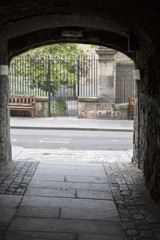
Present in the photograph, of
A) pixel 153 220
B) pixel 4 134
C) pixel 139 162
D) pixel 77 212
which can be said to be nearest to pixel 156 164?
pixel 153 220

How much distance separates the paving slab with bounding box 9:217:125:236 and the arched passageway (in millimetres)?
1147

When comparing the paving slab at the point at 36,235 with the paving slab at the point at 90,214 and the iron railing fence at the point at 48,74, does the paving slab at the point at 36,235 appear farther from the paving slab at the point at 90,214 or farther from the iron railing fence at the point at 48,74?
the iron railing fence at the point at 48,74

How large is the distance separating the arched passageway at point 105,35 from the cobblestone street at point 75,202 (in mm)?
468

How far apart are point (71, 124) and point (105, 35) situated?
7276 millimetres

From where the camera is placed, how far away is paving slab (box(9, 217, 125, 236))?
378 centimetres

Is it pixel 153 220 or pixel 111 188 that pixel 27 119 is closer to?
pixel 111 188

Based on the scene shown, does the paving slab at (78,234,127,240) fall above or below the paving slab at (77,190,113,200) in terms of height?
above

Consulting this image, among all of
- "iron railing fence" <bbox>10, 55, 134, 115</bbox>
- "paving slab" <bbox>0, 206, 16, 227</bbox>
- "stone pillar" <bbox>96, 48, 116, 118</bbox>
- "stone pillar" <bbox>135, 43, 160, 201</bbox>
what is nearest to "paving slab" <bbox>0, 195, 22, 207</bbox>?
"paving slab" <bbox>0, 206, 16, 227</bbox>

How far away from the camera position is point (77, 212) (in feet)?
14.5

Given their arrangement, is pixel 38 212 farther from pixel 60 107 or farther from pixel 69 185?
pixel 60 107

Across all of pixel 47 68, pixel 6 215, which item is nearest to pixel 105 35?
pixel 6 215

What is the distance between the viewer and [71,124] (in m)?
Result: 14.4

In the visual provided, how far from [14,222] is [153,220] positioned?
1716mm

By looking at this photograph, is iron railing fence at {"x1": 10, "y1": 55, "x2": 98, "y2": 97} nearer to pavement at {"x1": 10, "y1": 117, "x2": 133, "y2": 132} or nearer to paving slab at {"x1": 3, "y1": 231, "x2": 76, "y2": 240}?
pavement at {"x1": 10, "y1": 117, "x2": 133, "y2": 132}
